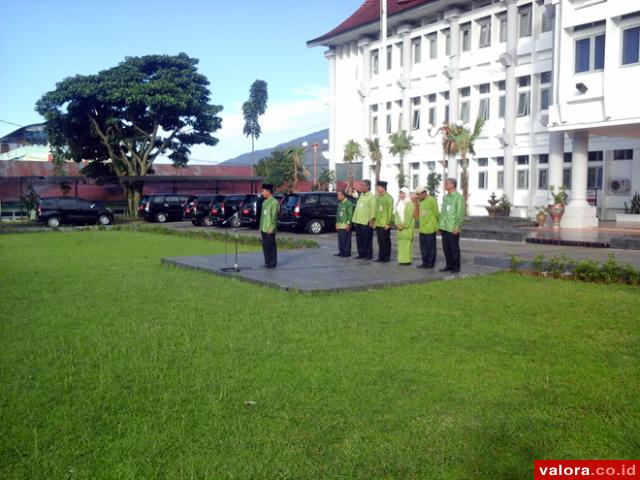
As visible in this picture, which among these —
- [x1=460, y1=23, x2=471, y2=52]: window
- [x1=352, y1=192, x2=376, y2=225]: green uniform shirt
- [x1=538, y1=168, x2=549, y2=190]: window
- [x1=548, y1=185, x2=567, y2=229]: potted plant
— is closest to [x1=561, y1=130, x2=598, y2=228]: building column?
[x1=548, y1=185, x2=567, y2=229]: potted plant

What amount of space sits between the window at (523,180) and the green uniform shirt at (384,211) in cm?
1979

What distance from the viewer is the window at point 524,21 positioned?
1253 inches

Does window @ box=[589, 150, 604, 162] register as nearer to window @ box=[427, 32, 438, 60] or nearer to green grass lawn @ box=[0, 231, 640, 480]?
window @ box=[427, 32, 438, 60]

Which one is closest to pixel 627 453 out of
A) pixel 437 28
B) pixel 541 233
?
pixel 541 233

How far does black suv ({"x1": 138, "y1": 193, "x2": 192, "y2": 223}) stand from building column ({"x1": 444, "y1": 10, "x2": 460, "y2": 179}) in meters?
15.5

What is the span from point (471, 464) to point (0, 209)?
43.6 m

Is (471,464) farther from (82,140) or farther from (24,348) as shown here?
(82,140)

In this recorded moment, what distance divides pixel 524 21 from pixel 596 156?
24.5ft

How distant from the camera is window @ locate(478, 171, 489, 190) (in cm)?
3481

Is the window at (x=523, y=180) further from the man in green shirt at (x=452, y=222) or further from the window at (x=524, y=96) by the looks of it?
the man in green shirt at (x=452, y=222)

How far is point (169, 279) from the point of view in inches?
472

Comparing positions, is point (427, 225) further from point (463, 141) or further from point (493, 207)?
point (463, 141)

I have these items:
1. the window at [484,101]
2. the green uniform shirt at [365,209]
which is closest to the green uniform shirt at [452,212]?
the green uniform shirt at [365,209]

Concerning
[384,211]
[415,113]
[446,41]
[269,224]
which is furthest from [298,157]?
[269,224]
